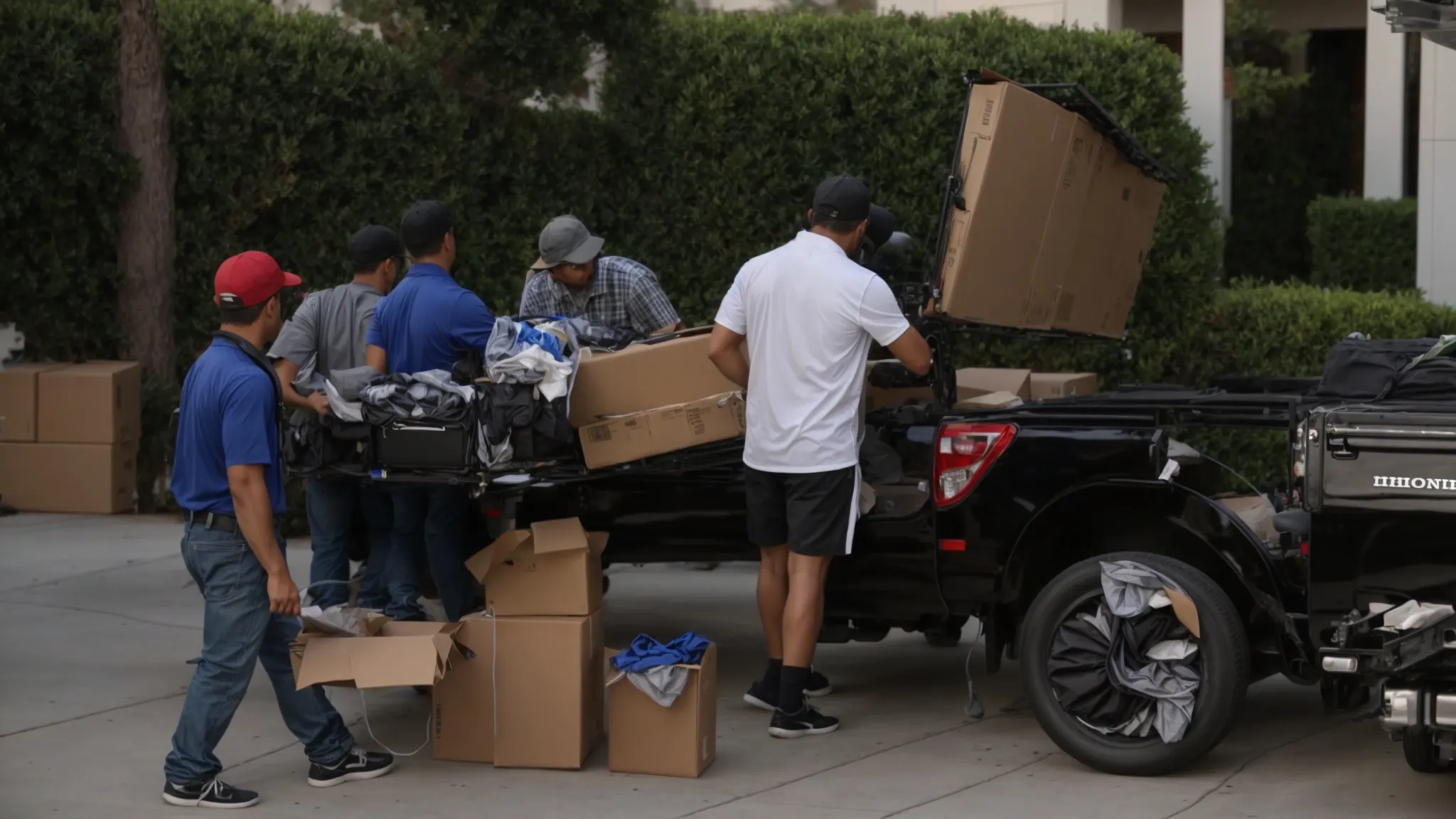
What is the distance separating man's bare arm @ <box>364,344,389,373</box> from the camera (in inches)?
270

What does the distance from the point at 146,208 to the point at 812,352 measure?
6.34 m

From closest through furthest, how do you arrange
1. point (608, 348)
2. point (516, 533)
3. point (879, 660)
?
1. point (516, 533)
2. point (608, 348)
3. point (879, 660)

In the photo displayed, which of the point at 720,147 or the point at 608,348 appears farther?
the point at 720,147

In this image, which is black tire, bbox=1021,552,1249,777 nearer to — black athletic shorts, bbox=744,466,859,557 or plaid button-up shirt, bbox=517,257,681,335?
black athletic shorts, bbox=744,466,859,557

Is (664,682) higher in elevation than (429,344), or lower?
lower

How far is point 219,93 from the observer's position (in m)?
11.0

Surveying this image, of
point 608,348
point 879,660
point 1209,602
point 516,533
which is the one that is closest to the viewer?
point 1209,602

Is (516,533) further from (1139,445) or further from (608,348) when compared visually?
(1139,445)

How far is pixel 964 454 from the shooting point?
6188 millimetres

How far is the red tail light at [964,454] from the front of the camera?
6148mm

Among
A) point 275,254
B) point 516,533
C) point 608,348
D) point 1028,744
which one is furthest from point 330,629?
point 275,254

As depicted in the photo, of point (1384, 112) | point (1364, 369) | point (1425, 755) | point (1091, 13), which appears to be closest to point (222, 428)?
point (1364, 369)

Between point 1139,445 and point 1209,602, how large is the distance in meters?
0.62

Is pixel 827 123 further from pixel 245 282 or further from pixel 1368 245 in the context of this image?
pixel 1368 245
